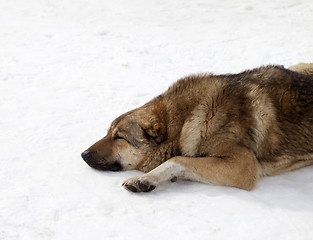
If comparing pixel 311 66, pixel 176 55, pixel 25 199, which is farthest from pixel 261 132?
pixel 176 55

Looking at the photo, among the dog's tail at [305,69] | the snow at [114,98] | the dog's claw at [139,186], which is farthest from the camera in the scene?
the dog's tail at [305,69]

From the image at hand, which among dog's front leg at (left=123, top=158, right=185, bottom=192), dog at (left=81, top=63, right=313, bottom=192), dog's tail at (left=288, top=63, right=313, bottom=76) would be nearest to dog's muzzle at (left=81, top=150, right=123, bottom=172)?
dog at (left=81, top=63, right=313, bottom=192)

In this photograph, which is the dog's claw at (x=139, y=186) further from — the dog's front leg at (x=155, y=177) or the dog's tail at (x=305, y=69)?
the dog's tail at (x=305, y=69)

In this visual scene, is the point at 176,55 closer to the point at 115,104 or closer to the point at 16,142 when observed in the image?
the point at 115,104

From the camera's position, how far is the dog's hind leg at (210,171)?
3.59 meters

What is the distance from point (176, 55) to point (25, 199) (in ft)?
14.2

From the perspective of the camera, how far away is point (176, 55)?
714 cm

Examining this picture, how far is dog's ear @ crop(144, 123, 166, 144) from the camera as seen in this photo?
12.7 feet

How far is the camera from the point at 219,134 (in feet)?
12.3

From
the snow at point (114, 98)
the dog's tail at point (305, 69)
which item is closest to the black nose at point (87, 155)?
the snow at point (114, 98)

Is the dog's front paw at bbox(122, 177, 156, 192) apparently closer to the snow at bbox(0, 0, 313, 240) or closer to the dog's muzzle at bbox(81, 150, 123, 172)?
the snow at bbox(0, 0, 313, 240)

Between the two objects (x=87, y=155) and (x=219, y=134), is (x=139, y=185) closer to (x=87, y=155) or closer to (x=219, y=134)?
(x=87, y=155)

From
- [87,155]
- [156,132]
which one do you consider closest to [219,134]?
[156,132]

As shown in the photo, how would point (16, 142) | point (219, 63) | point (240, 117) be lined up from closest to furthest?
point (240, 117) → point (16, 142) → point (219, 63)
